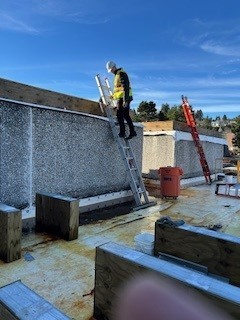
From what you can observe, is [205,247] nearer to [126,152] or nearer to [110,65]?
[126,152]

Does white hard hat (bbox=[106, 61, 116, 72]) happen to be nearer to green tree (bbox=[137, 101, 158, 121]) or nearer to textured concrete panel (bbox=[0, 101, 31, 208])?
textured concrete panel (bbox=[0, 101, 31, 208])

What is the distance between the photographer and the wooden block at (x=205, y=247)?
2.50m

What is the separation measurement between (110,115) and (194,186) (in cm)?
532

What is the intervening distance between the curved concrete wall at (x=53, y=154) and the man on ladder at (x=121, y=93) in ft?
1.21

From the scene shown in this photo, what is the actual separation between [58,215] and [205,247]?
2.34 metres

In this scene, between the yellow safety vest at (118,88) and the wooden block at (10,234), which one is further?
the yellow safety vest at (118,88)

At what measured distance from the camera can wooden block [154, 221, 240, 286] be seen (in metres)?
2.50

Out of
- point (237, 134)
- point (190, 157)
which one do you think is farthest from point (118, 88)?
point (237, 134)

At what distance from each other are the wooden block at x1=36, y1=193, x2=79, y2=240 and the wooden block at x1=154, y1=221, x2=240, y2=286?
5.03 feet

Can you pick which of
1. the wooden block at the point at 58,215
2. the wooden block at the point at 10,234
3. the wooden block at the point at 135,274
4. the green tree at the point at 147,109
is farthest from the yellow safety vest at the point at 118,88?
the green tree at the point at 147,109

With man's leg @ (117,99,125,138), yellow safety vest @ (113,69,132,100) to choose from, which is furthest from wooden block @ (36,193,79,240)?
yellow safety vest @ (113,69,132,100)

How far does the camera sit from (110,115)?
6590 mm

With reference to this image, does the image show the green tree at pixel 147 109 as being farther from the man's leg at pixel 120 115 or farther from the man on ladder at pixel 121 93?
the man's leg at pixel 120 115

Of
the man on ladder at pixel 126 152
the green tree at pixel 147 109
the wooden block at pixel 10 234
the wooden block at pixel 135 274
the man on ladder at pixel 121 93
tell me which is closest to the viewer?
the wooden block at pixel 135 274
